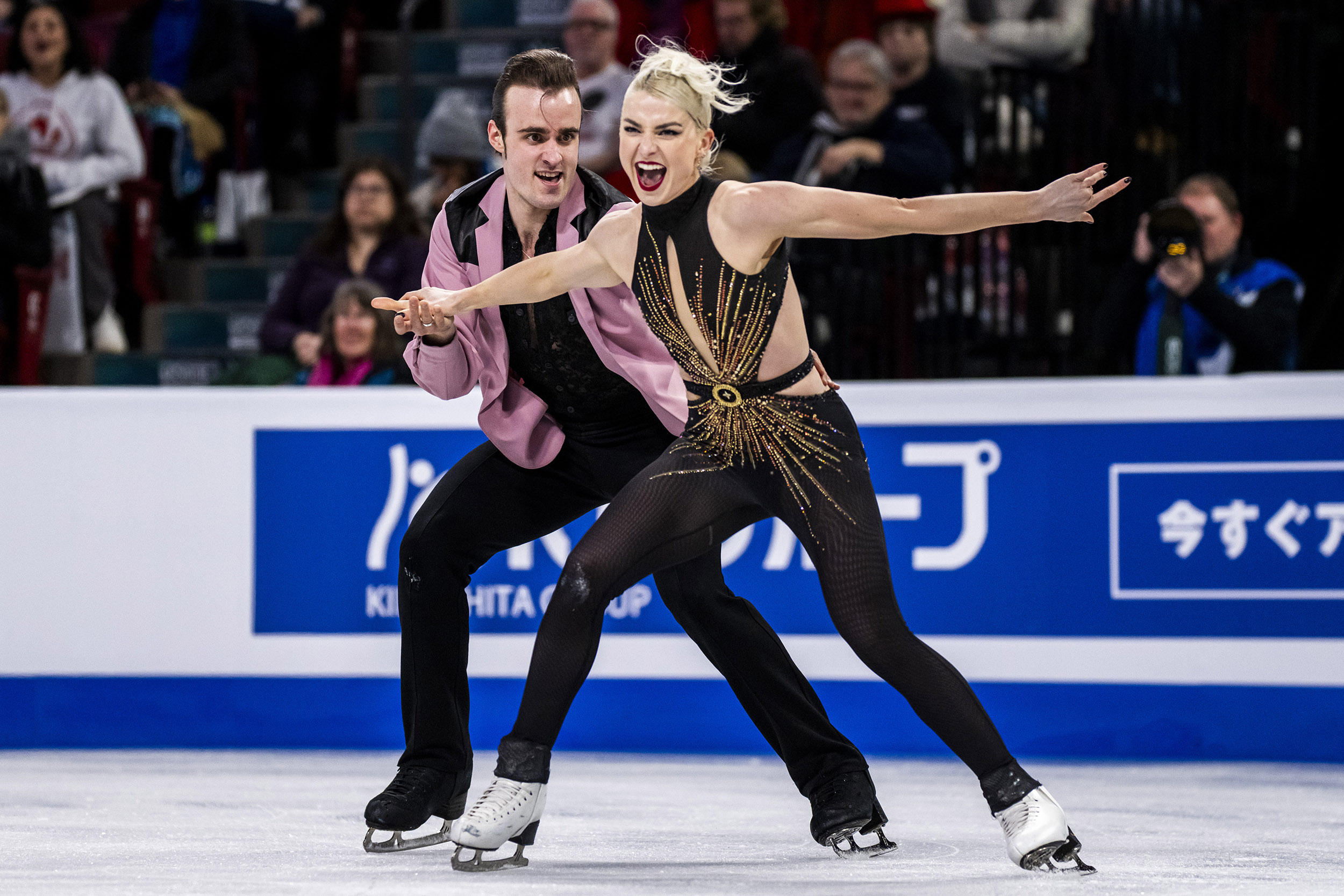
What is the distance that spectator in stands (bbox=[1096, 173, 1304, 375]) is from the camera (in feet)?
18.6

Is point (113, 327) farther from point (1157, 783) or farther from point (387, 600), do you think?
point (1157, 783)

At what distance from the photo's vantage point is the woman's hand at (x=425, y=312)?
337 cm

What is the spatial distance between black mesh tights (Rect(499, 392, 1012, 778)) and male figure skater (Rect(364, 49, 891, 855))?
0.30 metres

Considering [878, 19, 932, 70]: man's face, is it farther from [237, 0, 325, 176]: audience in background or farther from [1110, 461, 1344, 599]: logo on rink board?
[237, 0, 325, 176]: audience in background

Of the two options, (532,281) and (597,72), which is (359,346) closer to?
(597,72)

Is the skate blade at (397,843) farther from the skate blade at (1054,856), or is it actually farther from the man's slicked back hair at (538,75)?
the man's slicked back hair at (538,75)

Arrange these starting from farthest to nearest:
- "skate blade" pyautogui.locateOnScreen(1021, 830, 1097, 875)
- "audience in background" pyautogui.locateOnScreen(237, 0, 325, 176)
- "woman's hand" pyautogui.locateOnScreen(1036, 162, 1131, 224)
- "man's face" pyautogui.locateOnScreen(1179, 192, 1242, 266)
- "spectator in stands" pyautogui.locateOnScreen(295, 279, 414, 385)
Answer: "audience in background" pyautogui.locateOnScreen(237, 0, 325, 176), "spectator in stands" pyautogui.locateOnScreen(295, 279, 414, 385), "man's face" pyautogui.locateOnScreen(1179, 192, 1242, 266), "skate blade" pyautogui.locateOnScreen(1021, 830, 1097, 875), "woman's hand" pyautogui.locateOnScreen(1036, 162, 1131, 224)

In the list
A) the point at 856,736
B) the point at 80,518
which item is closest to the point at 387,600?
the point at 80,518

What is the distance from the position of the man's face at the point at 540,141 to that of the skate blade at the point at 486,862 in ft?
4.28

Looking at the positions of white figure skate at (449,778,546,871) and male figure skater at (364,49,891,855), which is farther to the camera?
male figure skater at (364,49,891,855)

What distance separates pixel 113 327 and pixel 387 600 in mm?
3068

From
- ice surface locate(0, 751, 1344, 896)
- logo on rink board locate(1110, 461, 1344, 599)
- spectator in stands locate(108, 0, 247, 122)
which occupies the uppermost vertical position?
spectator in stands locate(108, 0, 247, 122)

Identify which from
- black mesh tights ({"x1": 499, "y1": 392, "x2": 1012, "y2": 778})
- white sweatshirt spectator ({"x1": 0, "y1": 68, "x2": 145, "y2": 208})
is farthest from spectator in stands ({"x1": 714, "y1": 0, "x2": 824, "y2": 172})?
black mesh tights ({"x1": 499, "y1": 392, "x2": 1012, "y2": 778})

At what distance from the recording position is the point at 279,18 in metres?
8.85
